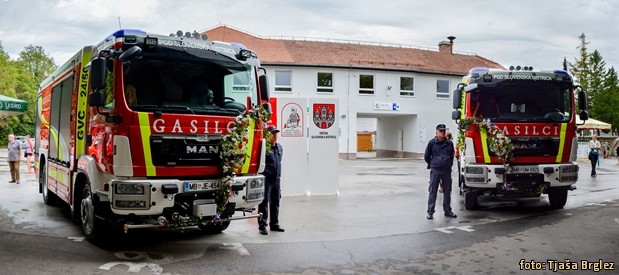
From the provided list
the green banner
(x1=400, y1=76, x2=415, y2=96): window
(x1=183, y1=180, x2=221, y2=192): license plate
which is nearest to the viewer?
(x1=183, y1=180, x2=221, y2=192): license plate

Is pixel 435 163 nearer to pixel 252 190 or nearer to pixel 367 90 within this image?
pixel 252 190

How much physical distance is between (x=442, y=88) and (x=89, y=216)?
32965 mm

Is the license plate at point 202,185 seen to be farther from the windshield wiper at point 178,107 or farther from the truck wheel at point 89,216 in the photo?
the truck wheel at point 89,216

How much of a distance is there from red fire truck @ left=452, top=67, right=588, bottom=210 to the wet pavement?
83cm

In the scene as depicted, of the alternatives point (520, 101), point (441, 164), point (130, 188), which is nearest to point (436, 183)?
point (441, 164)

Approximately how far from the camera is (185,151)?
7121 millimetres

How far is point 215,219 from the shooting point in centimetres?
732

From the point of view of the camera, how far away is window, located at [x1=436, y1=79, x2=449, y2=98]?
37719mm

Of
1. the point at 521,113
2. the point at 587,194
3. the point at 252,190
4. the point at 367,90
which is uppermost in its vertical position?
the point at 367,90

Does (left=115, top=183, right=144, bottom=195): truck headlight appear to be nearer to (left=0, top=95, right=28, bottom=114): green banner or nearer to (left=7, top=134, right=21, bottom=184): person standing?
(left=7, top=134, right=21, bottom=184): person standing

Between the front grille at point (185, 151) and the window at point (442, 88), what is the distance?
3208cm

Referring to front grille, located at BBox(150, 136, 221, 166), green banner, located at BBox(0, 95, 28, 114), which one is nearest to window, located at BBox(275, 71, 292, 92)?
green banner, located at BBox(0, 95, 28, 114)

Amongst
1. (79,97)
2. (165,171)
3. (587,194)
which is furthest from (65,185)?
(587,194)

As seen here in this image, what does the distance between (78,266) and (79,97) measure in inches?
117
